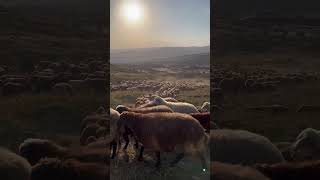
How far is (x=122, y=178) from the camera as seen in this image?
5.05 m

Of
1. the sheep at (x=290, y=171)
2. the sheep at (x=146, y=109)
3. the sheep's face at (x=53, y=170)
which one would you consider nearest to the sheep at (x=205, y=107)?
the sheep at (x=146, y=109)

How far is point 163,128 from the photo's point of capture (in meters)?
5.10

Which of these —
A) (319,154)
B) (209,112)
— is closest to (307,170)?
(319,154)

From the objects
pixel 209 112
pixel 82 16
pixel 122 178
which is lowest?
pixel 122 178

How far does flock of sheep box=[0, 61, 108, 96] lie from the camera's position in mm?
5055

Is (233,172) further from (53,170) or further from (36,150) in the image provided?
(36,150)

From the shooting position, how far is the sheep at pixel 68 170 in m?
5.00

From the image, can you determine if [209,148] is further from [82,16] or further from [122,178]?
[82,16]

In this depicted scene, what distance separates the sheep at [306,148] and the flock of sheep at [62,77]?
6.64 ft

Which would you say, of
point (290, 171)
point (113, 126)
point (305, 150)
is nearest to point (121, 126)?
point (113, 126)

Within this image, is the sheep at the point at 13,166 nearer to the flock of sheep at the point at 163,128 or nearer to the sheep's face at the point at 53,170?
the sheep's face at the point at 53,170

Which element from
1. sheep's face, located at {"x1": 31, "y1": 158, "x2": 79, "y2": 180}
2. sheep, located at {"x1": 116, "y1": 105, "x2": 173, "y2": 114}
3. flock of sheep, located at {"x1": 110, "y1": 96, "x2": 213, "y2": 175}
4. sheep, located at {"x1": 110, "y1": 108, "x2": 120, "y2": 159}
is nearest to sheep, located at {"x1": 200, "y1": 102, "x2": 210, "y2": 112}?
flock of sheep, located at {"x1": 110, "y1": 96, "x2": 213, "y2": 175}

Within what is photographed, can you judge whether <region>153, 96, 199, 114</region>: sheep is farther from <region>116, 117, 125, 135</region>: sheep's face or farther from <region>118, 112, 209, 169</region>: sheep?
<region>116, 117, 125, 135</region>: sheep's face

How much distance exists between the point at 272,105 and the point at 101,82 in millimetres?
1745
